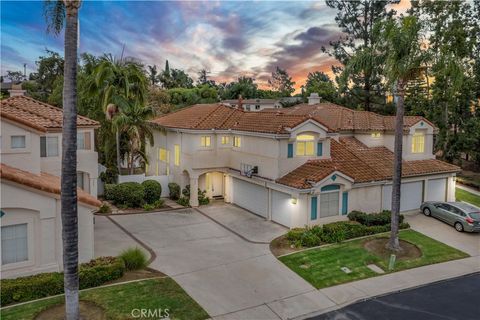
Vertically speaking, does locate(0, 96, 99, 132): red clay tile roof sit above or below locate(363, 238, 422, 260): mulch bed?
above

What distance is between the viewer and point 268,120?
88.6 feet

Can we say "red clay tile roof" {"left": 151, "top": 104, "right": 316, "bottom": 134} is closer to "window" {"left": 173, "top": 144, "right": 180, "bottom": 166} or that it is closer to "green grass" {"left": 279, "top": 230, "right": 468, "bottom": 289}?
"window" {"left": 173, "top": 144, "right": 180, "bottom": 166}

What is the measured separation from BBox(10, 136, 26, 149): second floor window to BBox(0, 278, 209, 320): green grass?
6.42 metres

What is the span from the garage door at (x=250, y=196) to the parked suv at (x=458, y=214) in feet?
38.0

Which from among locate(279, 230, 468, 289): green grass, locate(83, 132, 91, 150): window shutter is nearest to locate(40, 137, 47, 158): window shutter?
locate(83, 132, 91, 150): window shutter

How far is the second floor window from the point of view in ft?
52.6

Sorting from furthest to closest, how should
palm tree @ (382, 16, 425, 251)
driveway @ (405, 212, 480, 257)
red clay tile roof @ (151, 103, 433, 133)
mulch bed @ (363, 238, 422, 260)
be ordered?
red clay tile roof @ (151, 103, 433, 133) → driveway @ (405, 212, 480, 257) → mulch bed @ (363, 238, 422, 260) → palm tree @ (382, 16, 425, 251)

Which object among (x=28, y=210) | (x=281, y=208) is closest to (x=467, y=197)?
(x=281, y=208)

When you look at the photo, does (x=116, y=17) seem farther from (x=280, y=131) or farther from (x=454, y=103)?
(x=454, y=103)

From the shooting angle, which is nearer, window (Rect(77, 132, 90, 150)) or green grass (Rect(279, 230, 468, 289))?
green grass (Rect(279, 230, 468, 289))

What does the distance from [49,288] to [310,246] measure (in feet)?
41.5

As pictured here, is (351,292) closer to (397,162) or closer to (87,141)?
(397,162)

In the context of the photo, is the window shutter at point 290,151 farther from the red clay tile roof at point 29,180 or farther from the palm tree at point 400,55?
the red clay tile roof at point 29,180

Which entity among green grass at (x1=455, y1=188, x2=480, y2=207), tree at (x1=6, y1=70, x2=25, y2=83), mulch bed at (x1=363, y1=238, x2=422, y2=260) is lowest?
mulch bed at (x1=363, y1=238, x2=422, y2=260)
